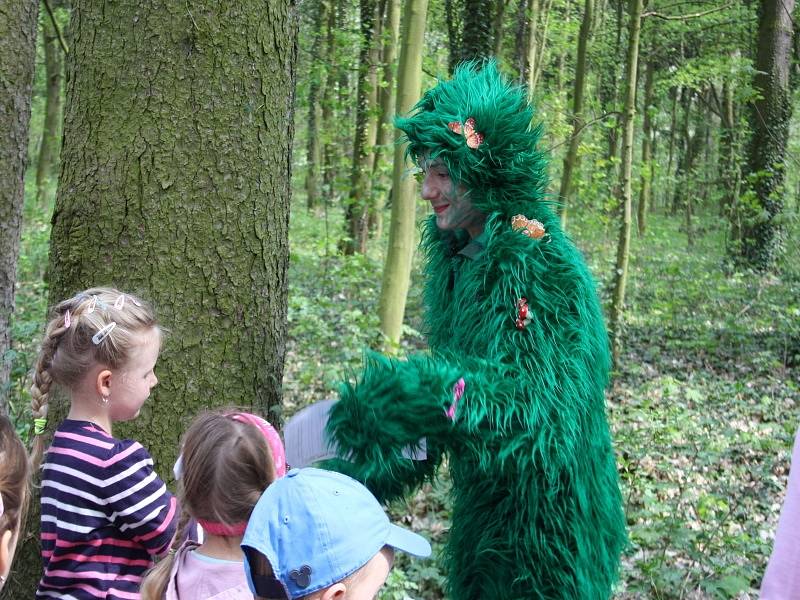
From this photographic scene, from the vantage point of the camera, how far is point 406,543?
5.50ft

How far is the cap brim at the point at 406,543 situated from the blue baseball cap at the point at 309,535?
0.03 m

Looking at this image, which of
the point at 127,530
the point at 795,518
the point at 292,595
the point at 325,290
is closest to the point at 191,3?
the point at 127,530

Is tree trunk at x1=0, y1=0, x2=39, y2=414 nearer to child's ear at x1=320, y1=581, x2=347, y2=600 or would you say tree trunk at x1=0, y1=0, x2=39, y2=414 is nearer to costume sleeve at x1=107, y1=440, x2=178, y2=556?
costume sleeve at x1=107, y1=440, x2=178, y2=556

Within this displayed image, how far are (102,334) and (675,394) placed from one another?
5.91 m

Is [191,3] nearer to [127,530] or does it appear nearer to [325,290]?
[127,530]

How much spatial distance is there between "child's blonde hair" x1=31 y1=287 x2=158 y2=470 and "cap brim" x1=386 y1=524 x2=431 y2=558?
3.53ft

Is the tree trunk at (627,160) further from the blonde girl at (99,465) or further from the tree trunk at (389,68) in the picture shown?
the blonde girl at (99,465)

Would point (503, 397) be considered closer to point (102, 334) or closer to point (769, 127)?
point (102, 334)

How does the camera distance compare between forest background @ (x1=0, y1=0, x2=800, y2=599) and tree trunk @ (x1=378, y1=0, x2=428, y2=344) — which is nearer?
forest background @ (x1=0, y1=0, x2=800, y2=599)

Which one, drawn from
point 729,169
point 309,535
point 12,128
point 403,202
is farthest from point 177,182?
point 729,169

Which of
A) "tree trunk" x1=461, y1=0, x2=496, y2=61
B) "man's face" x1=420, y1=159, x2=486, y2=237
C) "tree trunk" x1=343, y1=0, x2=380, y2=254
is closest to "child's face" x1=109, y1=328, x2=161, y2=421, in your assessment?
"man's face" x1=420, y1=159, x2=486, y2=237

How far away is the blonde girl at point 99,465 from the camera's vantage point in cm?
217

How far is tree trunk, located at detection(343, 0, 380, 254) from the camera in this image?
12.1 m

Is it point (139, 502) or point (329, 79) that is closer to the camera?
point (139, 502)
